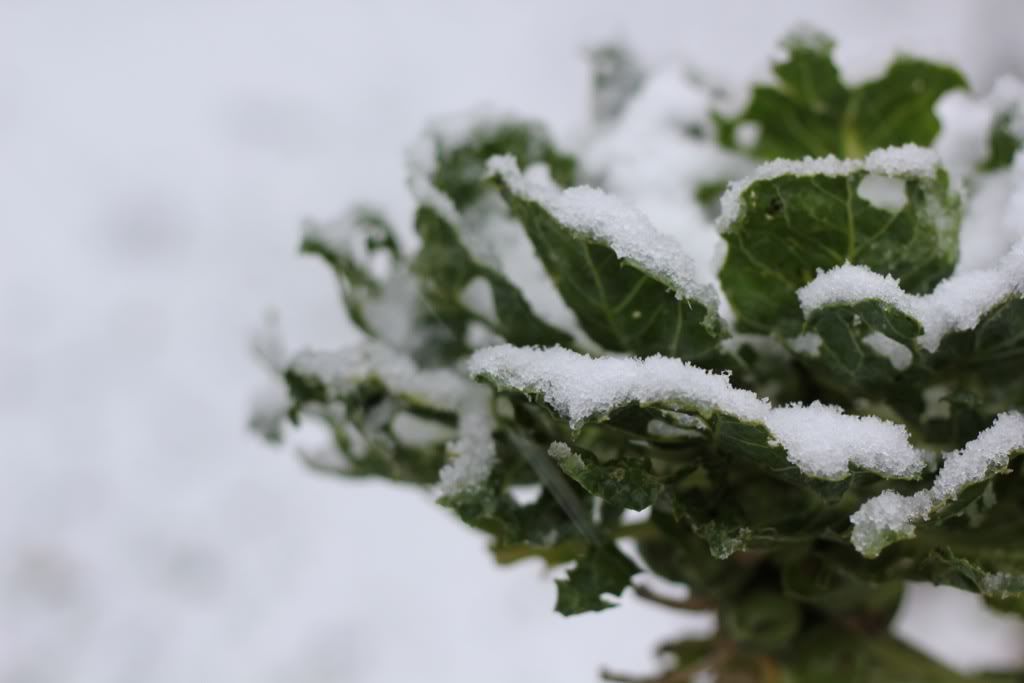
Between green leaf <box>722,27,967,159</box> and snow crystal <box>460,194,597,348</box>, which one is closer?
snow crystal <box>460,194,597,348</box>

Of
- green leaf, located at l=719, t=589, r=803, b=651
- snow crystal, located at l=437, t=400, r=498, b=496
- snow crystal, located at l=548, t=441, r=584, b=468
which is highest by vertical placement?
snow crystal, located at l=548, t=441, r=584, b=468

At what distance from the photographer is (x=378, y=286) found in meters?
0.58

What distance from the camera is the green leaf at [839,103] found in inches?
25.0

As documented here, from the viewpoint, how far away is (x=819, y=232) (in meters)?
0.44

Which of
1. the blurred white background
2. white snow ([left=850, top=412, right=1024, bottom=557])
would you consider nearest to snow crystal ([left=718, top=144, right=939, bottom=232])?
white snow ([left=850, top=412, right=1024, bottom=557])

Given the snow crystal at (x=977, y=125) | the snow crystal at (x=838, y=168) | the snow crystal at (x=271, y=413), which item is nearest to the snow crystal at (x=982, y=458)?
the snow crystal at (x=838, y=168)

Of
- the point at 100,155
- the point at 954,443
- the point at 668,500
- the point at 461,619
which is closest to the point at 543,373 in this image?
the point at 668,500

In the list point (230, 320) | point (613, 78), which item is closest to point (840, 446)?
point (613, 78)

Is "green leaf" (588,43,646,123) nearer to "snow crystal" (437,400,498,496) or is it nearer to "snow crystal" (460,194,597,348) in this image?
"snow crystal" (460,194,597,348)

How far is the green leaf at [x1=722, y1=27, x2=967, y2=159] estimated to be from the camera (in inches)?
25.0

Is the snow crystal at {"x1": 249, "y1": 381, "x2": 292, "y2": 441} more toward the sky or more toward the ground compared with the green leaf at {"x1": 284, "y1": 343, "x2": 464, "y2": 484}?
more toward the ground

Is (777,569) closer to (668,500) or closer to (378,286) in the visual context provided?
(668,500)

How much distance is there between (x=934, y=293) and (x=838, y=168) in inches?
2.7

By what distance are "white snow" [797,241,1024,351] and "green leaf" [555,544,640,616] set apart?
0.46 feet
